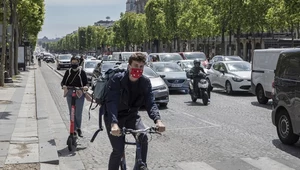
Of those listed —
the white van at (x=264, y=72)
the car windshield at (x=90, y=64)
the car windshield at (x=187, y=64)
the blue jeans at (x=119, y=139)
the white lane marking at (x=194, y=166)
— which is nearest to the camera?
the blue jeans at (x=119, y=139)

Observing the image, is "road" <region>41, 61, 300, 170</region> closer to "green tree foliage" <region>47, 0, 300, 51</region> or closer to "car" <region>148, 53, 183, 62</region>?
"green tree foliage" <region>47, 0, 300, 51</region>

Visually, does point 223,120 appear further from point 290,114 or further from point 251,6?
point 251,6

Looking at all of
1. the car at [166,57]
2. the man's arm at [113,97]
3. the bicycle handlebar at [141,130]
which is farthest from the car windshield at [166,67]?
the bicycle handlebar at [141,130]

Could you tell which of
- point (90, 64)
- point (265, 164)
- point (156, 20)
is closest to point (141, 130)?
point (265, 164)

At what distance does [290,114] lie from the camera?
29.5 feet

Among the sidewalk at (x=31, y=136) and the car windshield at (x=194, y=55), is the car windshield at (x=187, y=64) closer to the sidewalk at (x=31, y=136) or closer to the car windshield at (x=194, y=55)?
the car windshield at (x=194, y=55)

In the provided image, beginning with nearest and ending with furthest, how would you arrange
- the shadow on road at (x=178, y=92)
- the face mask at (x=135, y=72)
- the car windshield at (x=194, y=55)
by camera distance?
the face mask at (x=135, y=72), the shadow on road at (x=178, y=92), the car windshield at (x=194, y=55)

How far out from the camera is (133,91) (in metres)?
5.02

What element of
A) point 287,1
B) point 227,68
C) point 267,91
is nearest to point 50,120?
point 267,91

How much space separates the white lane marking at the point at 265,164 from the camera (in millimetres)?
7431

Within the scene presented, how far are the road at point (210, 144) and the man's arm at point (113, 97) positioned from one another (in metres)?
2.79

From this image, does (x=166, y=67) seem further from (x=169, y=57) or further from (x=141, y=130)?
(x=141, y=130)

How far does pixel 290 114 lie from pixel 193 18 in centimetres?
4932

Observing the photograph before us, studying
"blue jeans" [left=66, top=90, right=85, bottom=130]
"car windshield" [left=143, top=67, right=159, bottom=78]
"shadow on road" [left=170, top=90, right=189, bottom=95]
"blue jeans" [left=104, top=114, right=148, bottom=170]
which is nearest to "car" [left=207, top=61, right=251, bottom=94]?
"shadow on road" [left=170, top=90, right=189, bottom=95]
